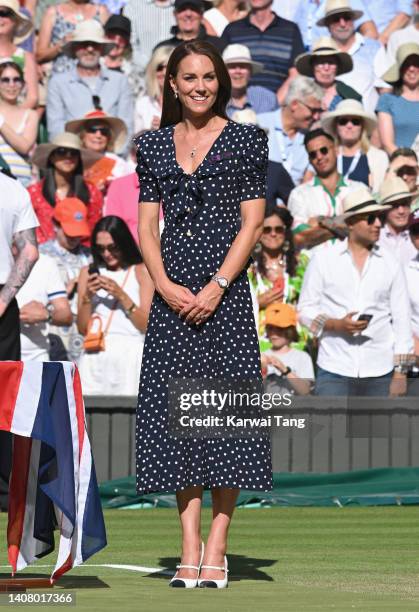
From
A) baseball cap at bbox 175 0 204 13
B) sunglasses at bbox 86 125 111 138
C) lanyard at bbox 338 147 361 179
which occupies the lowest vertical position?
lanyard at bbox 338 147 361 179

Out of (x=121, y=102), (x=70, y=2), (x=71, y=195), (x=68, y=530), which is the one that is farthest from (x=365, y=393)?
(x=68, y=530)

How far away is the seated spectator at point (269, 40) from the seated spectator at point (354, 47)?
398 millimetres

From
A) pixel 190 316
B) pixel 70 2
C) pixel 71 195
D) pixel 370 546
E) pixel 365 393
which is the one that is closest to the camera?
pixel 190 316

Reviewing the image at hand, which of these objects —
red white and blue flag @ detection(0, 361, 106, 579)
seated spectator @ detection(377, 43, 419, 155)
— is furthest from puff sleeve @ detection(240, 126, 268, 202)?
seated spectator @ detection(377, 43, 419, 155)

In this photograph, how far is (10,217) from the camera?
32.9 feet

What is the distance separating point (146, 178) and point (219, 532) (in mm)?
1562

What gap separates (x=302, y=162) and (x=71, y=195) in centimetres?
245

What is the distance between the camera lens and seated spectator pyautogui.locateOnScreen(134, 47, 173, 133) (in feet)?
52.2

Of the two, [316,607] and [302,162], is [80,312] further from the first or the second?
[316,607]

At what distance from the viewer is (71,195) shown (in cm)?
1483

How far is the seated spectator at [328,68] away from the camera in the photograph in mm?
16281

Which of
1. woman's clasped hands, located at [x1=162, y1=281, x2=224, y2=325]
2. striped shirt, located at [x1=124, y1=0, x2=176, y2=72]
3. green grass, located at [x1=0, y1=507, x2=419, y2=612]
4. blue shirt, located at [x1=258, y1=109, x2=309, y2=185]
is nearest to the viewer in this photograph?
green grass, located at [x1=0, y1=507, x2=419, y2=612]

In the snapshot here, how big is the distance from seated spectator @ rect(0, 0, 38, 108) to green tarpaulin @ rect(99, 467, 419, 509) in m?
5.12

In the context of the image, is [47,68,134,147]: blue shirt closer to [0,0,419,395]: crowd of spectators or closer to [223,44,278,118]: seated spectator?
[0,0,419,395]: crowd of spectators
